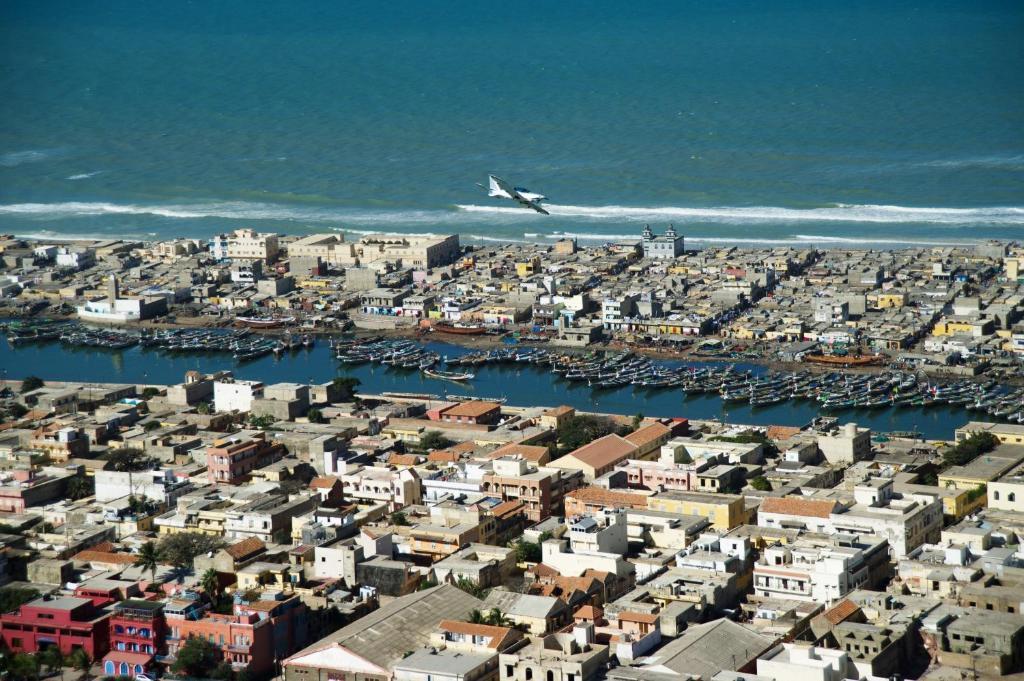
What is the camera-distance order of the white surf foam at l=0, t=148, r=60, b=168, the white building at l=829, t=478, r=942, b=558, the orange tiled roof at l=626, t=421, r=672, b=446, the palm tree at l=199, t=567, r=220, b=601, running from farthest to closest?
the white surf foam at l=0, t=148, r=60, b=168 < the orange tiled roof at l=626, t=421, r=672, b=446 < the white building at l=829, t=478, r=942, b=558 < the palm tree at l=199, t=567, r=220, b=601

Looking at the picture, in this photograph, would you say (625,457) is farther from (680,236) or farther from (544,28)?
(544,28)

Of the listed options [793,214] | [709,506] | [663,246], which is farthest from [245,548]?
[793,214]

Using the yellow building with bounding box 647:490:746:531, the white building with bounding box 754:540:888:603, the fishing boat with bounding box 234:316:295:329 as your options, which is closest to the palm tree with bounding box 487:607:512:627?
the white building with bounding box 754:540:888:603

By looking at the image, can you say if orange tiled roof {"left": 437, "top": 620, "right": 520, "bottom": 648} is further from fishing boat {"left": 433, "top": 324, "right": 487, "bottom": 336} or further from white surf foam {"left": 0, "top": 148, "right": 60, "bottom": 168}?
white surf foam {"left": 0, "top": 148, "right": 60, "bottom": 168}

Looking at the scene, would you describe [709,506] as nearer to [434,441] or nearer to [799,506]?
[799,506]

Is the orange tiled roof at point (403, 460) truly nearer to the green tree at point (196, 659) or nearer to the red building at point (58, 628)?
the red building at point (58, 628)

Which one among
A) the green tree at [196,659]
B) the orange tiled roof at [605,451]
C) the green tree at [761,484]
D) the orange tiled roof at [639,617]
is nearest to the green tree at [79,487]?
the orange tiled roof at [605,451]
